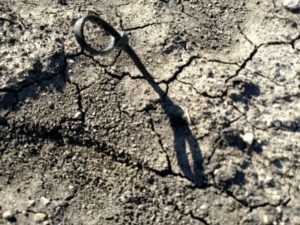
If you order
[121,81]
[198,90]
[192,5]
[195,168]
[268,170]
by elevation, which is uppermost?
[192,5]

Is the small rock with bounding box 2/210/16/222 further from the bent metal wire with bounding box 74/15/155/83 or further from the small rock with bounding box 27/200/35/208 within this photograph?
the bent metal wire with bounding box 74/15/155/83

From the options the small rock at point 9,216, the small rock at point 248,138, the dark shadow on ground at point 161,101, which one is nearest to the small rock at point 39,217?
the small rock at point 9,216

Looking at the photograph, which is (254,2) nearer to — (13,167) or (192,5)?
(192,5)

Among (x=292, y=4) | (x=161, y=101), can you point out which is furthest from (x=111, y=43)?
(x=292, y=4)

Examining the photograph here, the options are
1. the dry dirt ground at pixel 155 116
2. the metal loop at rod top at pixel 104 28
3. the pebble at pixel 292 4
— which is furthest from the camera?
the pebble at pixel 292 4

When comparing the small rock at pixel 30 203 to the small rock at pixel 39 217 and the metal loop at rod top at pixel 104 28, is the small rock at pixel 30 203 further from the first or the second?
the metal loop at rod top at pixel 104 28

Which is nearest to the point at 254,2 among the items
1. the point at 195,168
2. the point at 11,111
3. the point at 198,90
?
the point at 198,90
